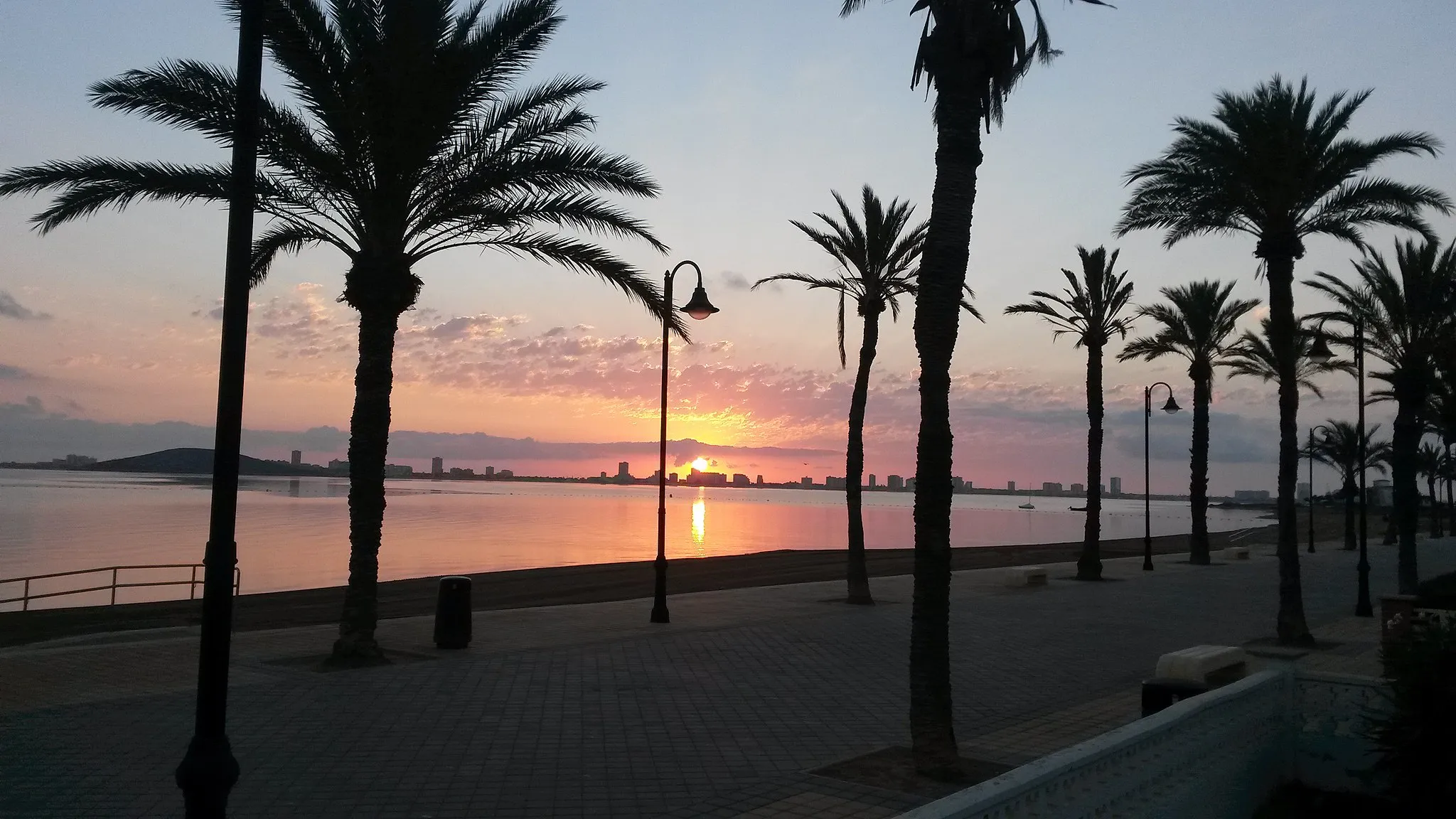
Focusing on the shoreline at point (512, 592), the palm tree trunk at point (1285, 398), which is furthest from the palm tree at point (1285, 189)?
the shoreline at point (512, 592)

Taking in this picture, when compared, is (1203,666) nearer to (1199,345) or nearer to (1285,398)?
(1285,398)

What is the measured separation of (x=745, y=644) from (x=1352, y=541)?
49291 mm

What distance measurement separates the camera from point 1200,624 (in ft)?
66.7

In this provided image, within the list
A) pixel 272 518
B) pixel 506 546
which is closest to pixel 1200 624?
pixel 506 546

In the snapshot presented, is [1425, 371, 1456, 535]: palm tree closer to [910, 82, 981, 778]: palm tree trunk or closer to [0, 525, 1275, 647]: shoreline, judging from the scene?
[0, 525, 1275, 647]: shoreline

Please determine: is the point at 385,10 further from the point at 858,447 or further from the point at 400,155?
the point at 858,447

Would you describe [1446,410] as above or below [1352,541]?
above

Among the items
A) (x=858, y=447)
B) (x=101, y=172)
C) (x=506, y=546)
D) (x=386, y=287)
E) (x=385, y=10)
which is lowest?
(x=506, y=546)

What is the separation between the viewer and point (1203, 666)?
10.1 meters

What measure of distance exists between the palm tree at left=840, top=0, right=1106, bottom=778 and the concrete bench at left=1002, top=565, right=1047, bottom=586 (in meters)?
19.7

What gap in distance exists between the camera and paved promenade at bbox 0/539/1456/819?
7.62 metres

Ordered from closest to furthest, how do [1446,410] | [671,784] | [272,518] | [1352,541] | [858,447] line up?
[671,784]
[858,447]
[1446,410]
[1352,541]
[272,518]

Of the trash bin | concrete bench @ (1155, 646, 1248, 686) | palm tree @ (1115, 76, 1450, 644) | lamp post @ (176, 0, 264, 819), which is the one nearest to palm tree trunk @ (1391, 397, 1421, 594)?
palm tree @ (1115, 76, 1450, 644)

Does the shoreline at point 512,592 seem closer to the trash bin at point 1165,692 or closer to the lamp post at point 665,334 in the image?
the lamp post at point 665,334
